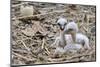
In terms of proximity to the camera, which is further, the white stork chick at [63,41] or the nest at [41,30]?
the white stork chick at [63,41]

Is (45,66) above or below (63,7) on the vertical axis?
below

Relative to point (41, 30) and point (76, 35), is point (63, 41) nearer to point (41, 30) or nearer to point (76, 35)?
point (76, 35)

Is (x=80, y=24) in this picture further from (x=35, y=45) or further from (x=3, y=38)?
(x=3, y=38)

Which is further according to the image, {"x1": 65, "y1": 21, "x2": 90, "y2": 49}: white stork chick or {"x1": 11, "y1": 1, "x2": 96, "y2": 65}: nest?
{"x1": 65, "y1": 21, "x2": 90, "y2": 49}: white stork chick

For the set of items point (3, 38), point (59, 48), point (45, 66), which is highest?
point (3, 38)

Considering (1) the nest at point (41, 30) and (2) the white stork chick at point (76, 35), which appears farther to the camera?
(2) the white stork chick at point (76, 35)

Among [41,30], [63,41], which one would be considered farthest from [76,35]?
[41,30]

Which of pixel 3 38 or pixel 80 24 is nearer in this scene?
pixel 3 38

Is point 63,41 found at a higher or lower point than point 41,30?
lower

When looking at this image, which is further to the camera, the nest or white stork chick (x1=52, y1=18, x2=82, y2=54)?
white stork chick (x1=52, y1=18, x2=82, y2=54)

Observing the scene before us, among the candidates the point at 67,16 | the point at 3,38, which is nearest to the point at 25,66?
the point at 3,38

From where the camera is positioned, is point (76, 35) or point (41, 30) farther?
point (76, 35)
